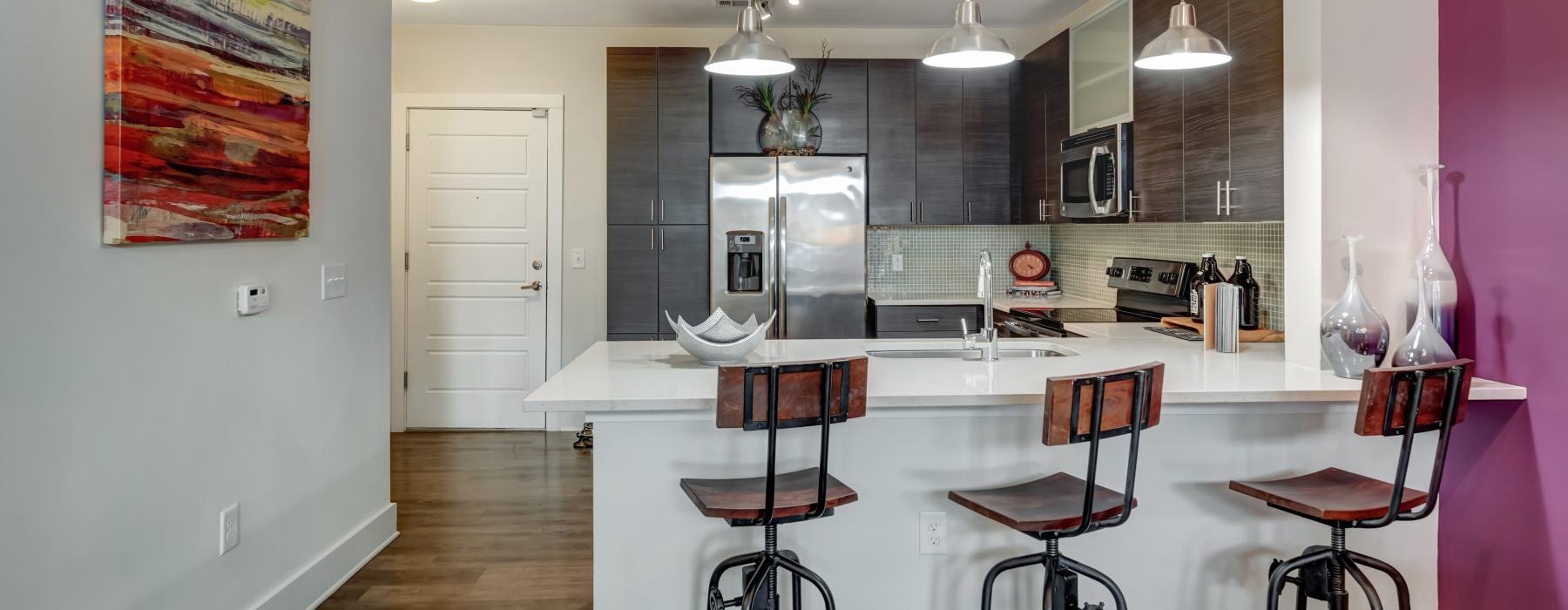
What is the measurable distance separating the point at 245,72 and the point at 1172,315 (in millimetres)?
3396

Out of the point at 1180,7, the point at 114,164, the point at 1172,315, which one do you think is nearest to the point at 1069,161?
the point at 1172,315

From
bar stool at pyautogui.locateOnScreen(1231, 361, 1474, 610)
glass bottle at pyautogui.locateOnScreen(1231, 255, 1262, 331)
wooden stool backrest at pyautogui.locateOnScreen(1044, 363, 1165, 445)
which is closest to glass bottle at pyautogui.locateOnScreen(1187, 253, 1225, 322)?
glass bottle at pyautogui.locateOnScreen(1231, 255, 1262, 331)

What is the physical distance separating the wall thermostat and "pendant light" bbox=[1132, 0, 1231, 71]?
2382 mm

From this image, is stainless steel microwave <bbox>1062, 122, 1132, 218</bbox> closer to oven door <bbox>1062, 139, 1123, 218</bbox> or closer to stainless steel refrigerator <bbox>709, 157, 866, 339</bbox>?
oven door <bbox>1062, 139, 1123, 218</bbox>

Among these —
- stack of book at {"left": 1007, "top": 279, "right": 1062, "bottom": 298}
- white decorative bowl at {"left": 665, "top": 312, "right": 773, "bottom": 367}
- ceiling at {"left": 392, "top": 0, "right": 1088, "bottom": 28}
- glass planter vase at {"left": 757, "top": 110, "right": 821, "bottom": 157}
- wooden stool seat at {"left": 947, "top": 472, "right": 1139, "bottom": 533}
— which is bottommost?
wooden stool seat at {"left": 947, "top": 472, "right": 1139, "bottom": 533}

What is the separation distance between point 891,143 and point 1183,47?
2.92 metres

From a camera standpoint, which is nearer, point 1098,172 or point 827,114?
point 1098,172

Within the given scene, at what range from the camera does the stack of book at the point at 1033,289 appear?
5.27 meters

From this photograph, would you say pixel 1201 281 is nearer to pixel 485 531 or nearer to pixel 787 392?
pixel 787 392

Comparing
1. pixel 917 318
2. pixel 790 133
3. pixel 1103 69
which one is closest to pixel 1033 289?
pixel 917 318

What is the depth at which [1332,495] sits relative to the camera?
210cm

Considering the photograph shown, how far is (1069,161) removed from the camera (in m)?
4.43

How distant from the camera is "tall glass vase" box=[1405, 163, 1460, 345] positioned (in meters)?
2.36

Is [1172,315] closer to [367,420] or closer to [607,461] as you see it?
[607,461]
